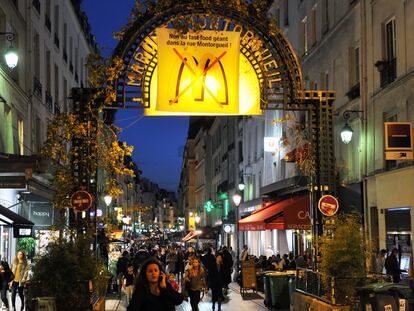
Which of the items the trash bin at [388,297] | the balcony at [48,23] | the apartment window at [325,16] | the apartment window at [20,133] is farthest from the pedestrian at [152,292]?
the balcony at [48,23]

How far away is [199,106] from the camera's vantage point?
17.3 m

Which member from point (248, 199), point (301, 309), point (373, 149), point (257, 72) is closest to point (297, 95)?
point (257, 72)

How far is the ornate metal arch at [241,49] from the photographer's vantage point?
A: 1672cm

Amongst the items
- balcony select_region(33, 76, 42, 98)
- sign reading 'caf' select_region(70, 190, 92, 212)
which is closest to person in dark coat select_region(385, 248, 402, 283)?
sign reading 'caf' select_region(70, 190, 92, 212)

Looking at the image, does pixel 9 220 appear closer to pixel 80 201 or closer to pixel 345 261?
pixel 80 201

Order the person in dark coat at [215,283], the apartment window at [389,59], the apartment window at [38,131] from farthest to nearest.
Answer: the apartment window at [38,131] → the apartment window at [389,59] → the person in dark coat at [215,283]

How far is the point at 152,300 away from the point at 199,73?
10.1m

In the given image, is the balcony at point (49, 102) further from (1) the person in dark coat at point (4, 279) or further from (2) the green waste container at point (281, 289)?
(2) the green waste container at point (281, 289)

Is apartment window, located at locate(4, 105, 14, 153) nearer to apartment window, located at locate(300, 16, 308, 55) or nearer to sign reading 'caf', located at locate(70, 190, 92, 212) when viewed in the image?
sign reading 'caf', located at locate(70, 190, 92, 212)

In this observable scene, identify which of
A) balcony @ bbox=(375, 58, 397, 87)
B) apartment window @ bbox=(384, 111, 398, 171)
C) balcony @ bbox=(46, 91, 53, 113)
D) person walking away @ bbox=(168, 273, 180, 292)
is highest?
balcony @ bbox=(46, 91, 53, 113)

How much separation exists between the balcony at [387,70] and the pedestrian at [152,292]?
16090 millimetres

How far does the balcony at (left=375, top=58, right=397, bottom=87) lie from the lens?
22344 mm

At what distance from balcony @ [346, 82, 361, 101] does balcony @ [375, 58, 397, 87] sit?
2.03 metres

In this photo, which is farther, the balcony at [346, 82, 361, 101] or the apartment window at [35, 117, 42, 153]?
the apartment window at [35, 117, 42, 153]
